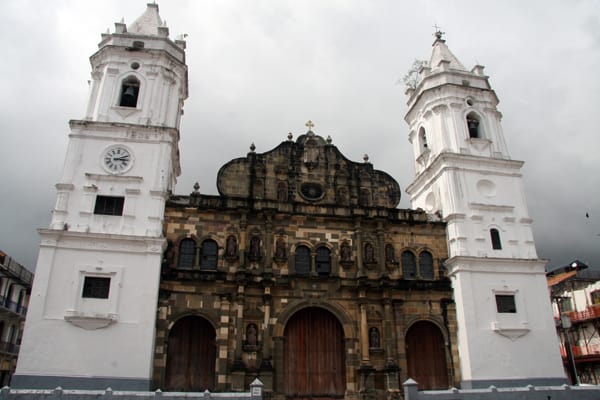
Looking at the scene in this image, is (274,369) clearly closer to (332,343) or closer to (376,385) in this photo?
(332,343)

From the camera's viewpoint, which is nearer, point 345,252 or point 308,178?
point 345,252

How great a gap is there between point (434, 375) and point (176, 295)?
13.4 meters

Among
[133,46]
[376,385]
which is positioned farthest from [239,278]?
[133,46]

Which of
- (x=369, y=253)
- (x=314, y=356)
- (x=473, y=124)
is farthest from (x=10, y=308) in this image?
(x=473, y=124)

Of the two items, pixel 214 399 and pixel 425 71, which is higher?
pixel 425 71

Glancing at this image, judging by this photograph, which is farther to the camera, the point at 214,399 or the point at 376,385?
the point at 376,385

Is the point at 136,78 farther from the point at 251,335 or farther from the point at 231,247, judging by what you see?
the point at 251,335

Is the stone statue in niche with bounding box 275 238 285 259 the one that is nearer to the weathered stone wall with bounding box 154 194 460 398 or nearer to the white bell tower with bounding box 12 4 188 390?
the weathered stone wall with bounding box 154 194 460 398

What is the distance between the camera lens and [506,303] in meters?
25.0

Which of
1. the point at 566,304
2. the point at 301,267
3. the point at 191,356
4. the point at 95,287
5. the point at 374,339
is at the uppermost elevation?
the point at 566,304

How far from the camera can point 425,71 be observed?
104ft

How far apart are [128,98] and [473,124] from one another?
20402 millimetres

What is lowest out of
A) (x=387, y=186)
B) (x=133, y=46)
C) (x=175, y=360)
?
(x=175, y=360)

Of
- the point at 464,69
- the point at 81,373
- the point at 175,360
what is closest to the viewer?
the point at 81,373
